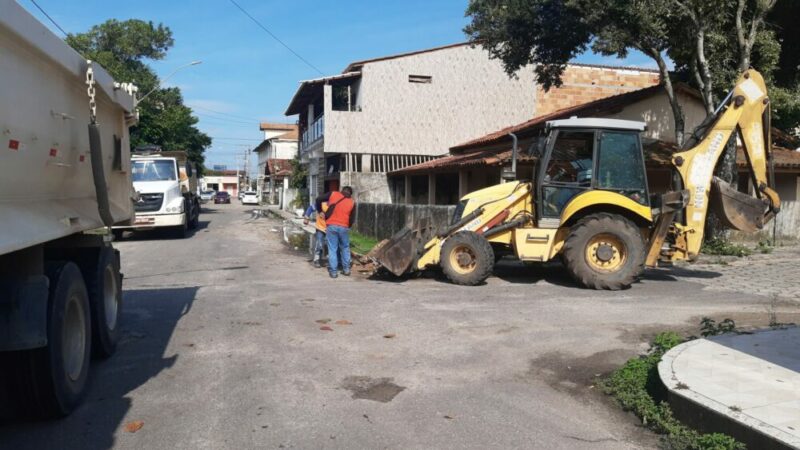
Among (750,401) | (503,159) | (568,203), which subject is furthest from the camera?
(503,159)

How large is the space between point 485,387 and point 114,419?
2944 mm

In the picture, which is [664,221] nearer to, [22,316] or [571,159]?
[571,159]

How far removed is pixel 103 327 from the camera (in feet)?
19.8

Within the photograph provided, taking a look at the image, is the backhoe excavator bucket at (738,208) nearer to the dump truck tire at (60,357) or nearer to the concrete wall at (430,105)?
the dump truck tire at (60,357)

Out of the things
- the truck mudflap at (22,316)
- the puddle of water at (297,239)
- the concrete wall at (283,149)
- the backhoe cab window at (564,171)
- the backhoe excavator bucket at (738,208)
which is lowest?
the puddle of water at (297,239)

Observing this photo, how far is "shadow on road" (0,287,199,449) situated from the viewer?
432 centimetres

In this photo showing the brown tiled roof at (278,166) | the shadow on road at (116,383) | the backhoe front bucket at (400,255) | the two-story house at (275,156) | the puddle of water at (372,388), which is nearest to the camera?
the shadow on road at (116,383)

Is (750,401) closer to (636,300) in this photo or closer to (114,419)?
(114,419)

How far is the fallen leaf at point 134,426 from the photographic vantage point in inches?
178

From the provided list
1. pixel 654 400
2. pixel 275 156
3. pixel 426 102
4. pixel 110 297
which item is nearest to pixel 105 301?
pixel 110 297

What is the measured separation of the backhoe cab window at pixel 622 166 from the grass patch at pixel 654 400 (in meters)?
4.61

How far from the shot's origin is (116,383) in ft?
18.2

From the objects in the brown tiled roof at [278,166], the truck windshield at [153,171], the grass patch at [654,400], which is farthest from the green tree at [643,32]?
the brown tiled roof at [278,166]

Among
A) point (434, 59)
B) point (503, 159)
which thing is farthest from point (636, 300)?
point (434, 59)
